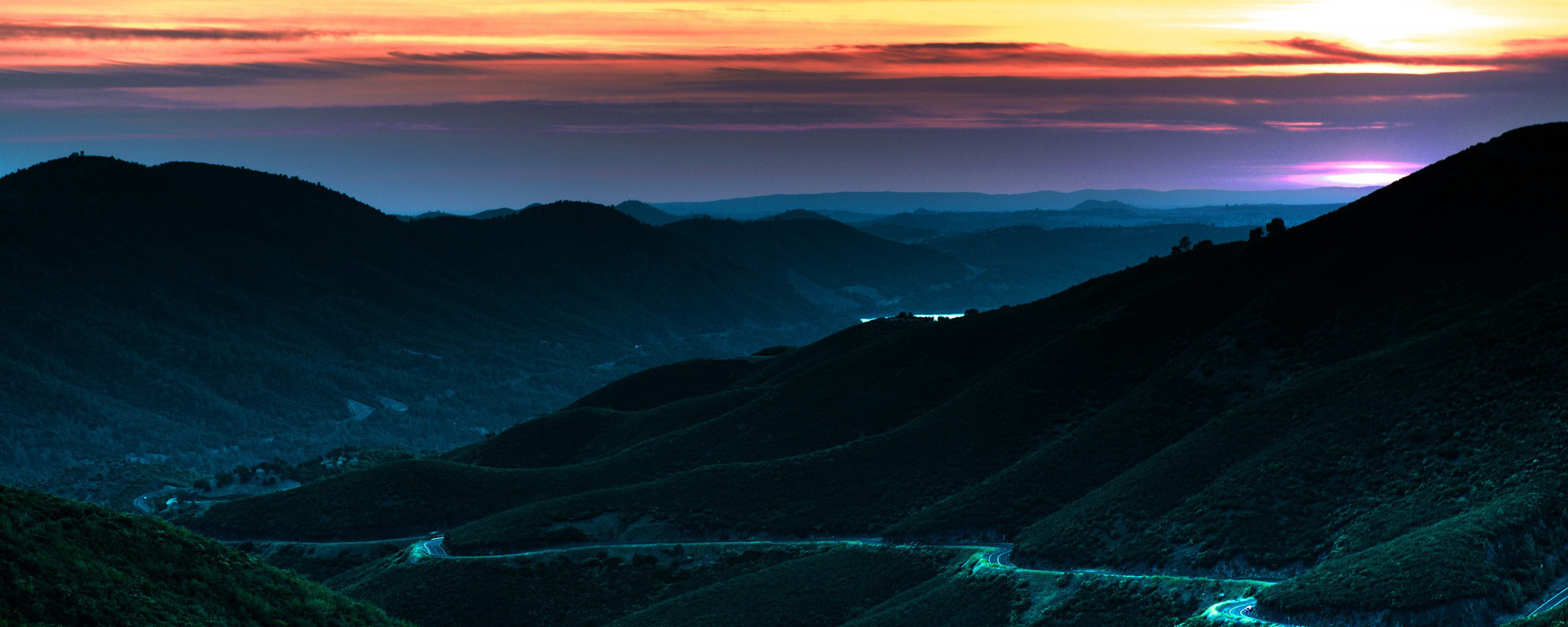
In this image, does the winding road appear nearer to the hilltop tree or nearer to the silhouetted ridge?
the silhouetted ridge

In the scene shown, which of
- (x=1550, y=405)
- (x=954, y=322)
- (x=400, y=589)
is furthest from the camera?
(x=954, y=322)

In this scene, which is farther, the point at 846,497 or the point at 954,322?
the point at 954,322

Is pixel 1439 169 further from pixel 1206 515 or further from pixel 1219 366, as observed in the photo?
pixel 1206 515

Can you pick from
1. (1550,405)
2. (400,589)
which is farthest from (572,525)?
(1550,405)

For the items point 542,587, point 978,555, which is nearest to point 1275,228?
point 978,555

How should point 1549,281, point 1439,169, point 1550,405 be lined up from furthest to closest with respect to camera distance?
point 1439,169 → point 1549,281 → point 1550,405

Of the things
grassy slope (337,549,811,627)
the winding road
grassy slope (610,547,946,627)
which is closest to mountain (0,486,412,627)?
grassy slope (610,547,946,627)
